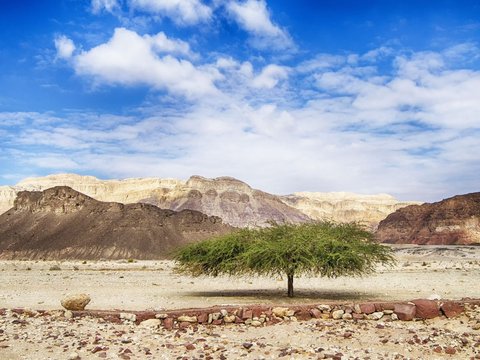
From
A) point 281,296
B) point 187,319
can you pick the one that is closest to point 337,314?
point 187,319

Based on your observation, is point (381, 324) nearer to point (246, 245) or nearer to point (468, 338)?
point (468, 338)

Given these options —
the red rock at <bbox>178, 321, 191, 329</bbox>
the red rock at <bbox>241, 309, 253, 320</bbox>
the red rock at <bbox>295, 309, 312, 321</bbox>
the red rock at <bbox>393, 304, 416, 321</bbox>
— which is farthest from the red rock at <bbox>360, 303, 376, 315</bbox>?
the red rock at <bbox>178, 321, 191, 329</bbox>

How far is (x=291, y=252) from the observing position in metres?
22.4

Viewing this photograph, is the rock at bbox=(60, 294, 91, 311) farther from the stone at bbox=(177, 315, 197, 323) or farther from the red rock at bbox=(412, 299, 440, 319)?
the red rock at bbox=(412, 299, 440, 319)

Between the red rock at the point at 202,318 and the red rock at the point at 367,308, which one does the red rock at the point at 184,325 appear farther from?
the red rock at the point at 367,308

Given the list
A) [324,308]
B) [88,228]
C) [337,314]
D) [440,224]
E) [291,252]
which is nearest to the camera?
→ [337,314]

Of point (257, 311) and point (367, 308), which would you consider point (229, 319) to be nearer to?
point (257, 311)

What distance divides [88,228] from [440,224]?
102172 millimetres

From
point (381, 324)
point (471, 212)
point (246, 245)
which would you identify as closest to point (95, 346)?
point (381, 324)

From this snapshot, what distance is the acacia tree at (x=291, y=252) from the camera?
72.8ft

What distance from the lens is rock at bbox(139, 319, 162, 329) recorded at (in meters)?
13.9

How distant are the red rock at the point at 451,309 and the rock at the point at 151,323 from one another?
8201 millimetres

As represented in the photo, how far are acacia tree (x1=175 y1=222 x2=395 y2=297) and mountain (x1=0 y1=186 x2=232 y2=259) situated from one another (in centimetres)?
7291

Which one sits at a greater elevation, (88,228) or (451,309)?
(88,228)
